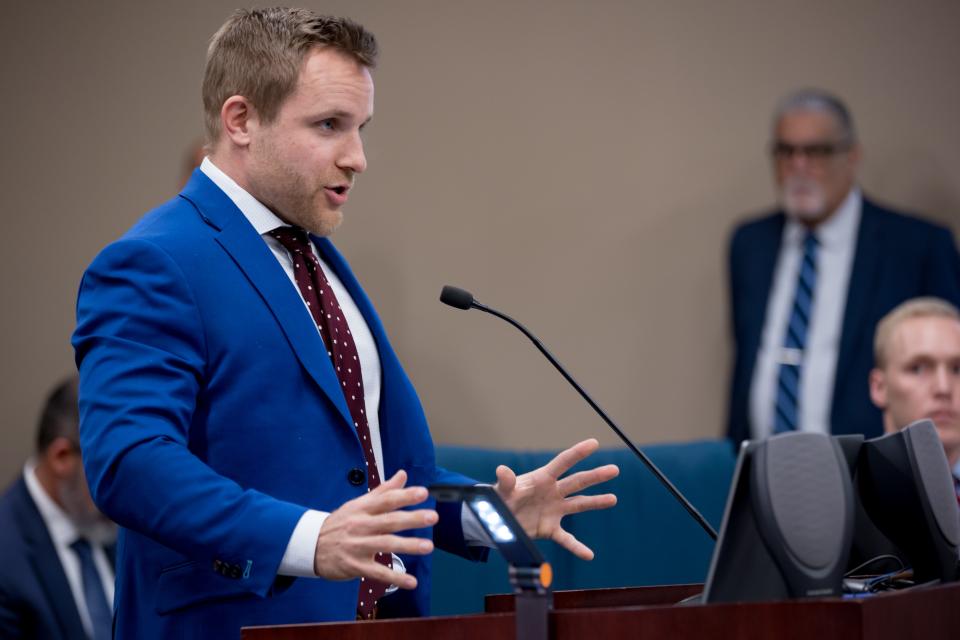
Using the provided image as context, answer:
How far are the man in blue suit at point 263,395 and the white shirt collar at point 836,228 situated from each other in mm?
2405

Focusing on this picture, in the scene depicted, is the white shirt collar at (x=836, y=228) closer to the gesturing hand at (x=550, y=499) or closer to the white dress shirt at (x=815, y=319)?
the white dress shirt at (x=815, y=319)

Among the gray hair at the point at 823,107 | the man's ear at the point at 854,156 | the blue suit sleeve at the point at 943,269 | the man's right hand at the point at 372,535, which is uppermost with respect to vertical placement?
the gray hair at the point at 823,107

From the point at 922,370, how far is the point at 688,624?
2150 millimetres

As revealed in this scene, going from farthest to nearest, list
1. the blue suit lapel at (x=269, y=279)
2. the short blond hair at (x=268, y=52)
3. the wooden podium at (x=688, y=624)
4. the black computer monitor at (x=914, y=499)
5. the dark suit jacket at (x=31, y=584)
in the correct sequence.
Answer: the dark suit jacket at (x=31, y=584)
the short blond hair at (x=268, y=52)
the blue suit lapel at (x=269, y=279)
the black computer monitor at (x=914, y=499)
the wooden podium at (x=688, y=624)

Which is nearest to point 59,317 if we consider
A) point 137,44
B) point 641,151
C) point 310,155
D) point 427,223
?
point 137,44

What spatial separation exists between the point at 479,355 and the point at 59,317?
1.32m

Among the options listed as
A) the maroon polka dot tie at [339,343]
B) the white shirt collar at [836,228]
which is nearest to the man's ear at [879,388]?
the white shirt collar at [836,228]

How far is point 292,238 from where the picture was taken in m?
1.94

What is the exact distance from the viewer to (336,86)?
1.88 meters

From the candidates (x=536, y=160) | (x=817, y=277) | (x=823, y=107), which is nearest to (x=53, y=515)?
(x=536, y=160)

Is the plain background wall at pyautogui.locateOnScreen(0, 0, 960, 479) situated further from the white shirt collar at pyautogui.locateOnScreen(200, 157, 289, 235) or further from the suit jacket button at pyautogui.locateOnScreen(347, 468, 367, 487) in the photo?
the suit jacket button at pyautogui.locateOnScreen(347, 468, 367, 487)

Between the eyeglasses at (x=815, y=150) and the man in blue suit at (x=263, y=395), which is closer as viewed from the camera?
the man in blue suit at (x=263, y=395)

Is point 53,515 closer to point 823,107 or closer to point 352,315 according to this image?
point 352,315

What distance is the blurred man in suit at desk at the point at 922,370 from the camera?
10.5 ft
